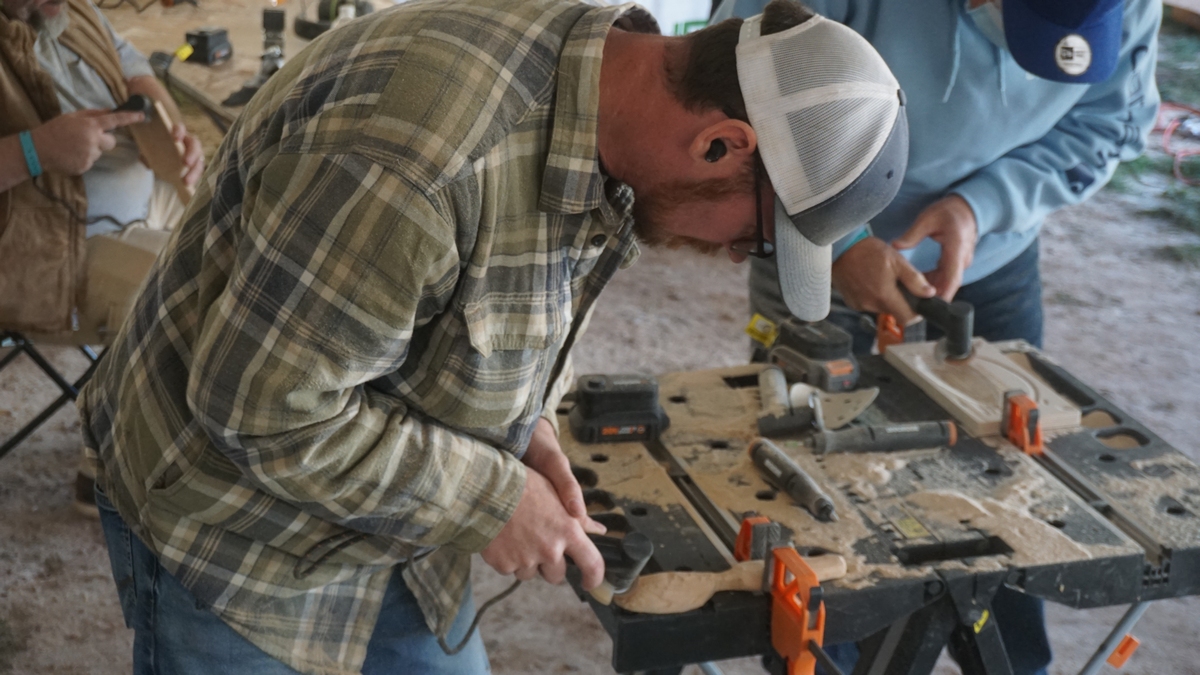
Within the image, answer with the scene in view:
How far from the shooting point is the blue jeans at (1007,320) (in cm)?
244

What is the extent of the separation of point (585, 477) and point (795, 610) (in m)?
0.46

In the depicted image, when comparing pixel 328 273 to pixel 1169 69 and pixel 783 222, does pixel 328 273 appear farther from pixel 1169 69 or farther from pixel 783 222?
pixel 1169 69

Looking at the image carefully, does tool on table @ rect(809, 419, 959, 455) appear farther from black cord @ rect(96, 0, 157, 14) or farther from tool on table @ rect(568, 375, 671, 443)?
black cord @ rect(96, 0, 157, 14)

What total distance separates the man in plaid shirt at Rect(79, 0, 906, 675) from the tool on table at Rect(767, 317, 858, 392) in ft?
2.23

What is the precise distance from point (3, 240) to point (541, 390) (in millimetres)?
1800

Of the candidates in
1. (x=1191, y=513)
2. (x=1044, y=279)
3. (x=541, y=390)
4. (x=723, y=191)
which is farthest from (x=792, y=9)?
(x=1044, y=279)

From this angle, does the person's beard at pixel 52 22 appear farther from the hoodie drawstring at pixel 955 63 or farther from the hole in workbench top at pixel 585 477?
the hoodie drawstring at pixel 955 63

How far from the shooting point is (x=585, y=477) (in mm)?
1886

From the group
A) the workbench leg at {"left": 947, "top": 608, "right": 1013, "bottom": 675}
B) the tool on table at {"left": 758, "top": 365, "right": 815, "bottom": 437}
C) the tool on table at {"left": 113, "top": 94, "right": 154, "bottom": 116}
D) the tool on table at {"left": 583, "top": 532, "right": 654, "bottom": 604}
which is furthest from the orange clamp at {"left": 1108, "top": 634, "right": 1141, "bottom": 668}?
the tool on table at {"left": 113, "top": 94, "right": 154, "bottom": 116}

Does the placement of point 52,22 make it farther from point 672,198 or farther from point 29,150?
point 672,198

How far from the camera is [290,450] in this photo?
51.7 inches

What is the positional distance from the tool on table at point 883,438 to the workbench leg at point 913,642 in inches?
12.9

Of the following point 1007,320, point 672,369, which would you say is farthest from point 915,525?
point 672,369

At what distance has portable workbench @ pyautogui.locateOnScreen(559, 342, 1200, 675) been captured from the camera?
5.29 feet
